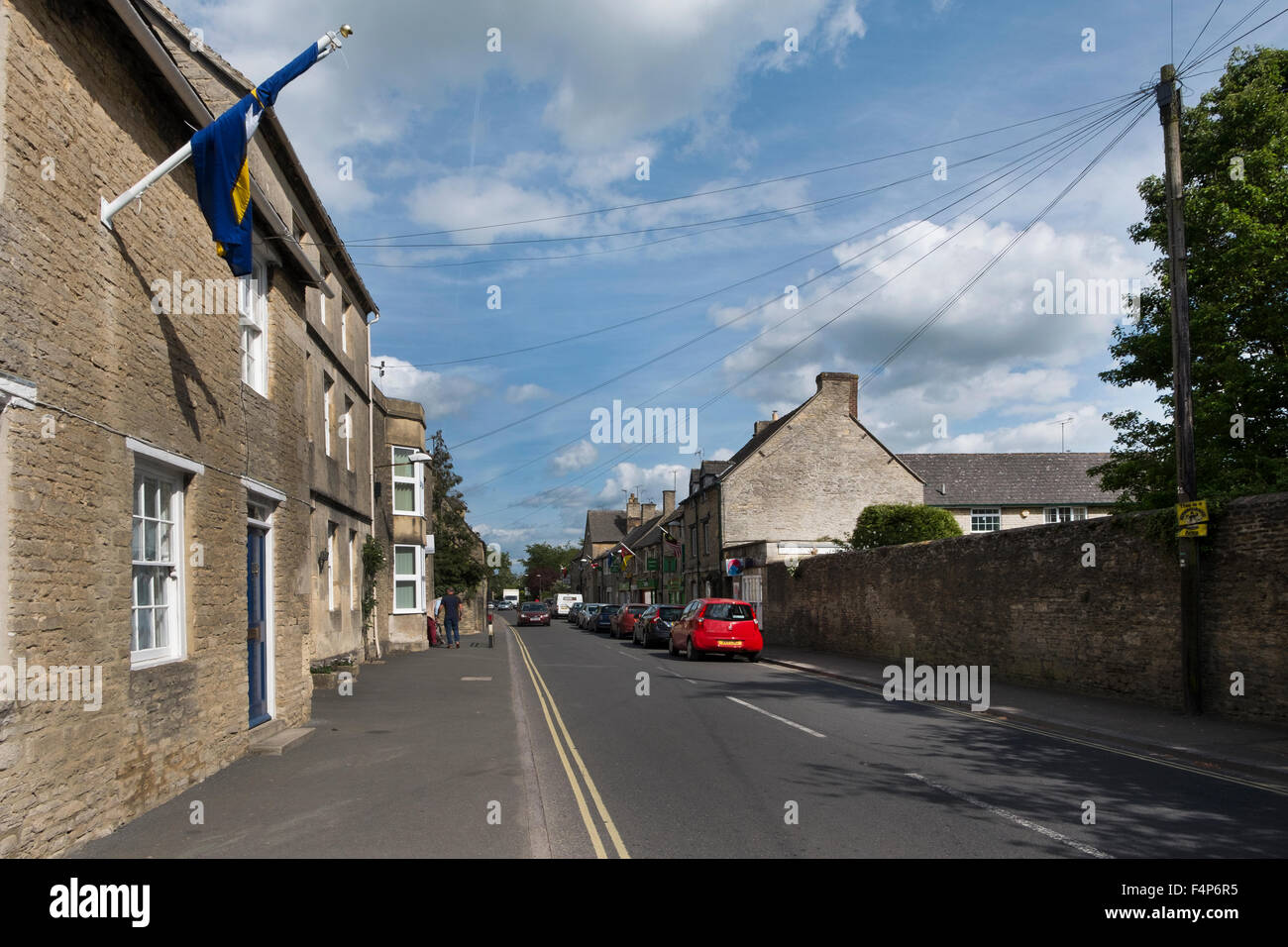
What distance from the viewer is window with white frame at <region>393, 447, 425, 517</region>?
28.8 meters

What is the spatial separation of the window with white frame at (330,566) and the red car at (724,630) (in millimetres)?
9695

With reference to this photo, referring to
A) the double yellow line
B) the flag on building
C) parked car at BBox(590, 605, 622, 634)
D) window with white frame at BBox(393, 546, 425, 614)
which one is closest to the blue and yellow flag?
the double yellow line

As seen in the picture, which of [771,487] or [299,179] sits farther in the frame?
[771,487]

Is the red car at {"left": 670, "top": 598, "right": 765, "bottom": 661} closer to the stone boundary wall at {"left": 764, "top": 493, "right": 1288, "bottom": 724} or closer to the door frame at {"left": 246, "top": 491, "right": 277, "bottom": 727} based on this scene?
the stone boundary wall at {"left": 764, "top": 493, "right": 1288, "bottom": 724}

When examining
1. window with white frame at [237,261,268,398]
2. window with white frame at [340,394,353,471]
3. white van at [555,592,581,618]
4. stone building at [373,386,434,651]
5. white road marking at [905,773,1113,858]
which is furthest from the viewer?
white van at [555,592,581,618]

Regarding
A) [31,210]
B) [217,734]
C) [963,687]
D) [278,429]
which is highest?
[31,210]

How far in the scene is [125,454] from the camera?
733 centimetres

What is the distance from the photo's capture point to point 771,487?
41375 mm

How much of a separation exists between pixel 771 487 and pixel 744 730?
30147 millimetres

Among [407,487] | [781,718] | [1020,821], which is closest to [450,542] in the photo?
[407,487]

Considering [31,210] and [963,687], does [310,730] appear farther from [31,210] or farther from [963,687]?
[963,687]

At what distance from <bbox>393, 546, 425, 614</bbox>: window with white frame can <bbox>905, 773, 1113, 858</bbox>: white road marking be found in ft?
72.5

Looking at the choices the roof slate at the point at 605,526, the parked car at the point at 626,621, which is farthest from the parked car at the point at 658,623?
the roof slate at the point at 605,526
